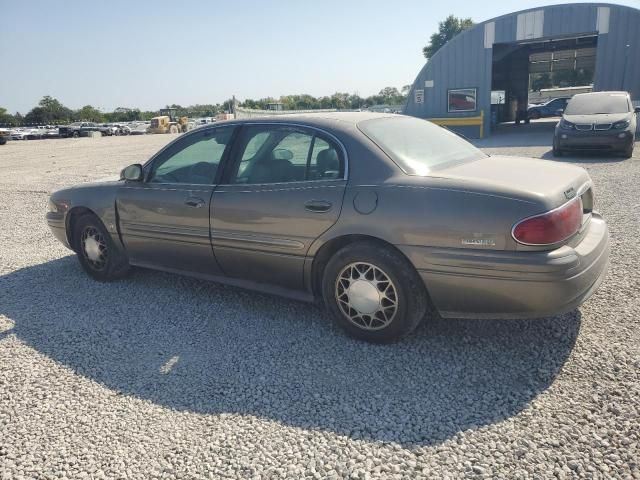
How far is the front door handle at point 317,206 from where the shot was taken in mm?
3322

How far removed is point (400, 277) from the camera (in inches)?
123

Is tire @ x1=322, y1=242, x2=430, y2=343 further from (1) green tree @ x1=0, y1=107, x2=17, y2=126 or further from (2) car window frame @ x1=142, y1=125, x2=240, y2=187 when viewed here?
(1) green tree @ x1=0, y1=107, x2=17, y2=126

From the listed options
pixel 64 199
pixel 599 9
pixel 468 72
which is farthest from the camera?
pixel 468 72

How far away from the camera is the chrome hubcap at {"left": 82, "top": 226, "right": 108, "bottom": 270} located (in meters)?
4.84

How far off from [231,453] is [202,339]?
4.29ft

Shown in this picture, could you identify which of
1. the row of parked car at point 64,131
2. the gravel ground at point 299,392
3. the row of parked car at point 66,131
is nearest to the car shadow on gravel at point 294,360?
the gravel ground at point 299,392

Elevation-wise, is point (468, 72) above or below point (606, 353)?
above

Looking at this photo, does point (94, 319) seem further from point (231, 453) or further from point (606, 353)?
point (606, 353)

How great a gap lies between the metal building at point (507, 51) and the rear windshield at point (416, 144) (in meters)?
18.7

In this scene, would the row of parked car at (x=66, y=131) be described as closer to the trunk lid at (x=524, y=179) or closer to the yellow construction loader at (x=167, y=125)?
the yellow construction loader at (x=167, y=125)

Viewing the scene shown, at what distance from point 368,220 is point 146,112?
100725mm

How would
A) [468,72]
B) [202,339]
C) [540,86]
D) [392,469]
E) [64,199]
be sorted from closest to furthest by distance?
[392,469] → [202,339] → [64,199] → [468,72] → [540,86]

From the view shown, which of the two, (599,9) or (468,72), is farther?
(468,72)

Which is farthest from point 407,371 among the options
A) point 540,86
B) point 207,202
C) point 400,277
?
point 540,86
